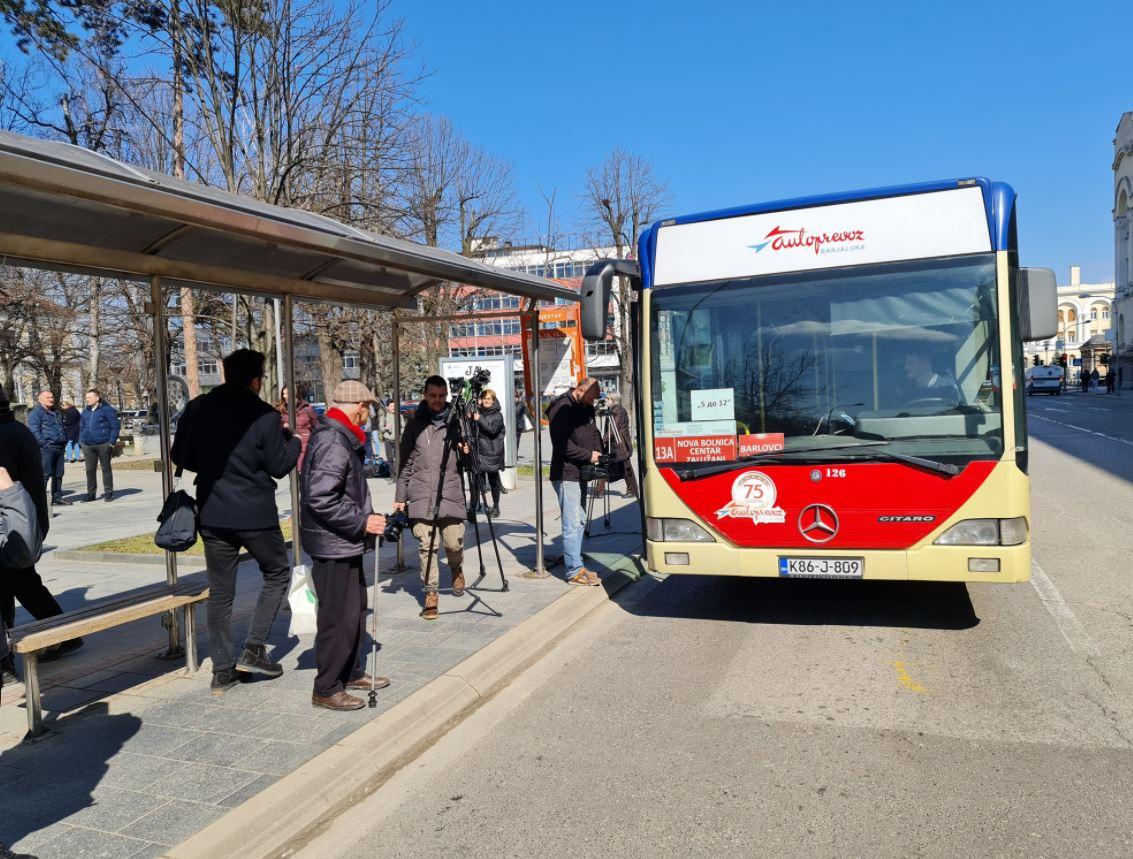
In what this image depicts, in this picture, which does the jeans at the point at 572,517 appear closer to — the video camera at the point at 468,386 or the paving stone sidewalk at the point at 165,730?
the paving stone sidewalk at the point at 165,730

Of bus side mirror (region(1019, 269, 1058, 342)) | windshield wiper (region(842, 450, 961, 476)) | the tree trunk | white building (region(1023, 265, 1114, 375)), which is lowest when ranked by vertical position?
windshield wiper (region(842, 450, 961, 476))

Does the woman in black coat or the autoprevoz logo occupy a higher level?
the autoprevoz logo

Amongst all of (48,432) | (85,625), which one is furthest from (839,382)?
(48,432)

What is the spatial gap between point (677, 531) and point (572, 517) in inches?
68.2

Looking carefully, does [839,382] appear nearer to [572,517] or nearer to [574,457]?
[574,457]

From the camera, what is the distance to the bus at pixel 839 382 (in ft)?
19.8

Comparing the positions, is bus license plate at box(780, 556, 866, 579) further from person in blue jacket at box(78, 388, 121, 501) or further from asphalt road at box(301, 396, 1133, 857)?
person in blue jacket at box(78, 388, 121, 501)

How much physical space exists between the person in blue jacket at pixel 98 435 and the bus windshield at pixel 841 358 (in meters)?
12.8

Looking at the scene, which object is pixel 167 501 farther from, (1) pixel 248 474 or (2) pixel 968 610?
(2) pixel 968 610

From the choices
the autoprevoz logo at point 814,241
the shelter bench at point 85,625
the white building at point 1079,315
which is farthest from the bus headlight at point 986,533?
the white building at point 1079,315

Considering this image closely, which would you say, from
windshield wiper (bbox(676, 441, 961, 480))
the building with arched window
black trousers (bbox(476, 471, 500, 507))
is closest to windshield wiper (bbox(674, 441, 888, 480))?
windshield wiper (bbox(676, 441, 961, 480))

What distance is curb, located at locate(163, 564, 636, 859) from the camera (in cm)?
361

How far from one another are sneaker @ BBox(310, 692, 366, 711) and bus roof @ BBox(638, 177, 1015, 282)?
3.85 metres

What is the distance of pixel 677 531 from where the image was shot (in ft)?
22.3
